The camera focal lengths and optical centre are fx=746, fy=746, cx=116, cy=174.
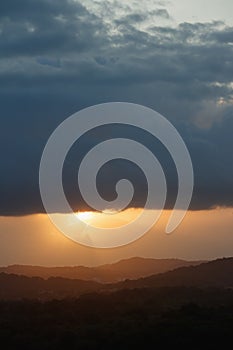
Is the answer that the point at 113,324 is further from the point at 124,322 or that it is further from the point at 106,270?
the point at 106,270

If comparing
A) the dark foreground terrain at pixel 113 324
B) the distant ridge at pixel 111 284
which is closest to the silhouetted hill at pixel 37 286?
the distant ridge at pixel 111 284

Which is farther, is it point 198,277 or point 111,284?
point 198,277

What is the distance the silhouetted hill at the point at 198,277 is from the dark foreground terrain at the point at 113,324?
1561 inches

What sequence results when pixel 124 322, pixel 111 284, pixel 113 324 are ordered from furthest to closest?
pixel 111 284 → pixel 124 322 → pixel 113 324

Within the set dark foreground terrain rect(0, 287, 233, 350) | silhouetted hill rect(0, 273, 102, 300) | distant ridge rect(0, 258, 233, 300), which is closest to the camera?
dark foreground terrain rect(0, 287, 233, 350)

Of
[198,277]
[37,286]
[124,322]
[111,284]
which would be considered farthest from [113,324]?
[198,277]

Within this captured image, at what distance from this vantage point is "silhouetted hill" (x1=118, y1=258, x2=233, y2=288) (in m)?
125

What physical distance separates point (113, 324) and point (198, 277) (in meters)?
83.5

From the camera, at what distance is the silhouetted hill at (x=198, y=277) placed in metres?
125

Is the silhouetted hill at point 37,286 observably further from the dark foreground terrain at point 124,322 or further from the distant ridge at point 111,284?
the dark foreground terrain at point 124,322

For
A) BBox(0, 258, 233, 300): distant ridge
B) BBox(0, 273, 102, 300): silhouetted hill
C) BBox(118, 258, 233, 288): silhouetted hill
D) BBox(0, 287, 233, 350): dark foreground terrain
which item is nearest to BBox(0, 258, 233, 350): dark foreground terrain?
BBox(0, 287, 233, 350): dark foreground terrain

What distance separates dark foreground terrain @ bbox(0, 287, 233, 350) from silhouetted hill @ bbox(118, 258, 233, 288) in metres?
39.7

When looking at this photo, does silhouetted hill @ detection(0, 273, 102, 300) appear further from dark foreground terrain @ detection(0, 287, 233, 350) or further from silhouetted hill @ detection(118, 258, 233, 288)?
dark foreground terrain @ detection(0, 287, 233, 350)

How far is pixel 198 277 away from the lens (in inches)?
5561
